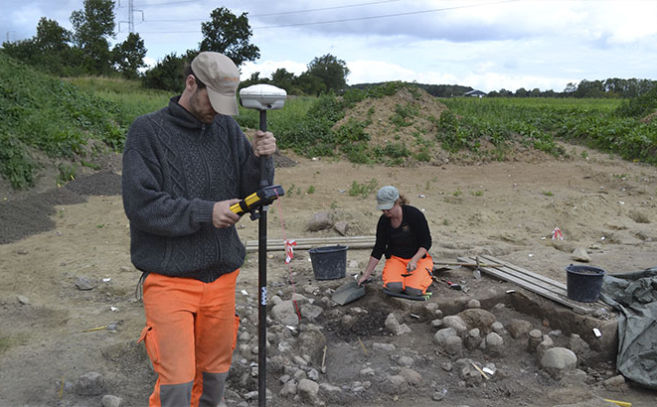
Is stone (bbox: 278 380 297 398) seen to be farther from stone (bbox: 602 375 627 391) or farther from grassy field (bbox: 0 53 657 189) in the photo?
grassy field (bbox: 0 53 657 189)

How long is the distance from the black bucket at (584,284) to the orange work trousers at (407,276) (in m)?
1.21

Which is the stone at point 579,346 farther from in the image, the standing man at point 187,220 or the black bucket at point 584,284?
the standing man at point 187,220

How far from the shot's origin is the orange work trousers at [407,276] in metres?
5.17

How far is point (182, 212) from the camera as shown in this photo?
7.99ft

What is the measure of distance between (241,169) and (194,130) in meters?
0.33

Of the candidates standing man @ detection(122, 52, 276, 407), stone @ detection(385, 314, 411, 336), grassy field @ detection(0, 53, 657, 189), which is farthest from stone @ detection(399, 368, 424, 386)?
grassy field @ detection(0, 53, 657, 189)

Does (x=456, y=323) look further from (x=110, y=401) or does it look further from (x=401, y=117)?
(x=401, y=117)

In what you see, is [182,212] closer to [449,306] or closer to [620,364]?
[449,306]

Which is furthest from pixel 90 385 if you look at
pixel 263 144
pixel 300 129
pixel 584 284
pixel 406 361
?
pixel 300 129

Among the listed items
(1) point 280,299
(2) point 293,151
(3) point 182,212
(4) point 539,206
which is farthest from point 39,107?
(3) point 182,212

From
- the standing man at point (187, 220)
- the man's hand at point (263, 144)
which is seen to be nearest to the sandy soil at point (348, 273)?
the standing man at point (187, 220)

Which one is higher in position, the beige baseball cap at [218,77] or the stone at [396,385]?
the beige baseball cap at [218,77]

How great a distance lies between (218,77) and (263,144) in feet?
1.26

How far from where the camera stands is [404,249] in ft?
17.5
